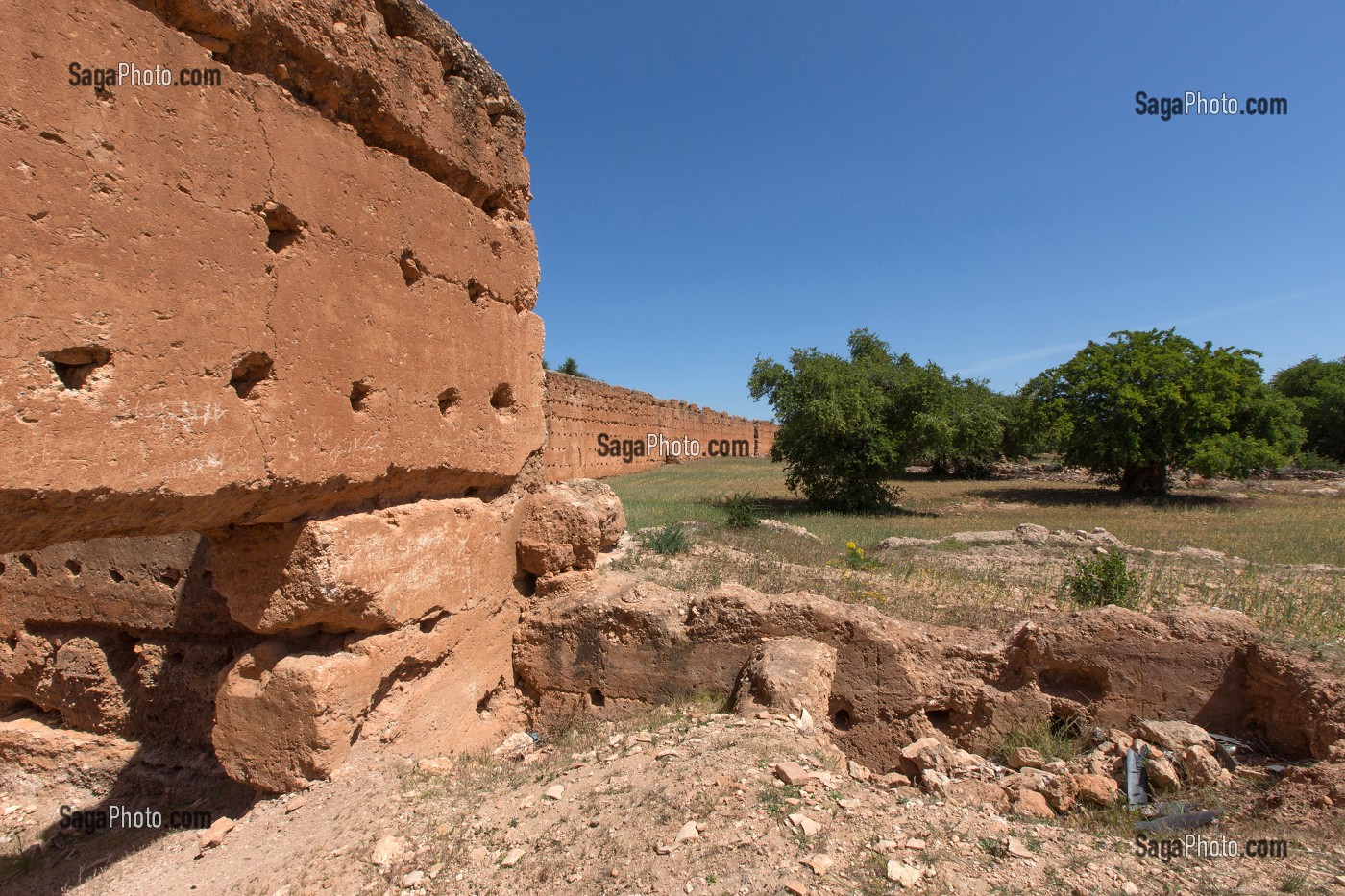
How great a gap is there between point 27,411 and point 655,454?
2624 centimetres

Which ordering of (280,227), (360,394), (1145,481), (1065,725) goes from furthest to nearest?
(1145,481), (1065,725), (360,394), (280,227)

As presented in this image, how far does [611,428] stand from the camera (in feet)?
78.5

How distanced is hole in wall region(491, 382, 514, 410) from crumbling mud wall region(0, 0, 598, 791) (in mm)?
15

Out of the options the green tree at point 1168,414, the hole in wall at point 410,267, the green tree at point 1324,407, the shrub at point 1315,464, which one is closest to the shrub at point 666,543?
the hole in wall at point 410,267

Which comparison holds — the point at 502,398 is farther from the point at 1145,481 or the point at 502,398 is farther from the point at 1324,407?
the point at 1324,407

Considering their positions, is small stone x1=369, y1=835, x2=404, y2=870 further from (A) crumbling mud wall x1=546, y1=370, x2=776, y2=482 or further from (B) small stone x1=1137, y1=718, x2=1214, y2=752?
(A) crumbling mud wall x1=546, y1=370, x2=776, y2=482

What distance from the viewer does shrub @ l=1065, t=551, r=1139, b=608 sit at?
5.85 meters

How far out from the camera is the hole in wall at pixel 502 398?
446cm

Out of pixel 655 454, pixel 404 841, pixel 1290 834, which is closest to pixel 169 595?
pixel 404 841

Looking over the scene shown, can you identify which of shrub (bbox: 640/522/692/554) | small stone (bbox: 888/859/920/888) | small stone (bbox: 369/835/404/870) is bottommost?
small stone (bbox: 369/835/404/870)

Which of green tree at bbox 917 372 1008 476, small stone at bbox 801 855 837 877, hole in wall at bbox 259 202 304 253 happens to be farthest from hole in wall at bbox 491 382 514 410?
green tree at bbox 917 372 1008 476

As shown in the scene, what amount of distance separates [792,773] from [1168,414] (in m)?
18.4

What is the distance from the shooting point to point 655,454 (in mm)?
28359

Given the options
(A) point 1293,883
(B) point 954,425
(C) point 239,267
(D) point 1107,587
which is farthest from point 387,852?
(B) point 954,425
